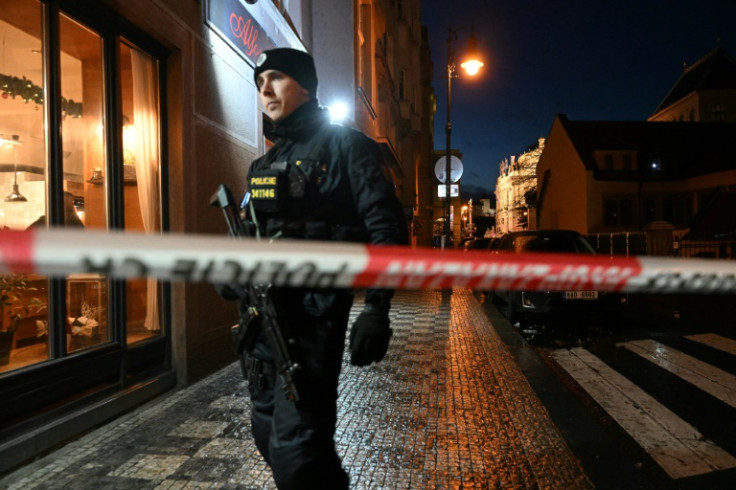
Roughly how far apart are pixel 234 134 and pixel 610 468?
17.9 feet

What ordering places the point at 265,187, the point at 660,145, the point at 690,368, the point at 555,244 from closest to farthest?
the point at 265,187 → the point at 690,368 → the point at 555,244 → the point at 660,145

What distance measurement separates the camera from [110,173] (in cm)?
470

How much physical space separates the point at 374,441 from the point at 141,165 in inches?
144

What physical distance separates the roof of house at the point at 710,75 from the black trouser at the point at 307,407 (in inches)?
2417

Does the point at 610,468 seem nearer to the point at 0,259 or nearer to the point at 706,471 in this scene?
the point at 706,471

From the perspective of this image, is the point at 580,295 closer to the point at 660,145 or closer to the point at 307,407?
the point at 307,407

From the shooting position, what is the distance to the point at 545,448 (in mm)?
3619

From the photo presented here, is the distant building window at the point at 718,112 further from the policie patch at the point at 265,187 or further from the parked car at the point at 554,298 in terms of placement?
the policie patch at the point at 265,187

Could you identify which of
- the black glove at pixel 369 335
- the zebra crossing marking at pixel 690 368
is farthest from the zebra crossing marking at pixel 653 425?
the black glove at pixel 369 335

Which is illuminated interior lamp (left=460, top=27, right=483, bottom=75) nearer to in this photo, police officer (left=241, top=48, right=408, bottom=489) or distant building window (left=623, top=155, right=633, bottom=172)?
police officer (left=241, top=48, right=408, bottom=489)

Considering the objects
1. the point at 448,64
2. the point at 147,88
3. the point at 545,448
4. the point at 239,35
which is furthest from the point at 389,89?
the point at 545,448

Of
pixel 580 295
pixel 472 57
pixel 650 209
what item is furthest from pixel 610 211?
pixel 580 295

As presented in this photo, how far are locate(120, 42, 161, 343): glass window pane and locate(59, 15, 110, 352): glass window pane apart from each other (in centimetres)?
28

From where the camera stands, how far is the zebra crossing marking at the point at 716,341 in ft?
24.0
